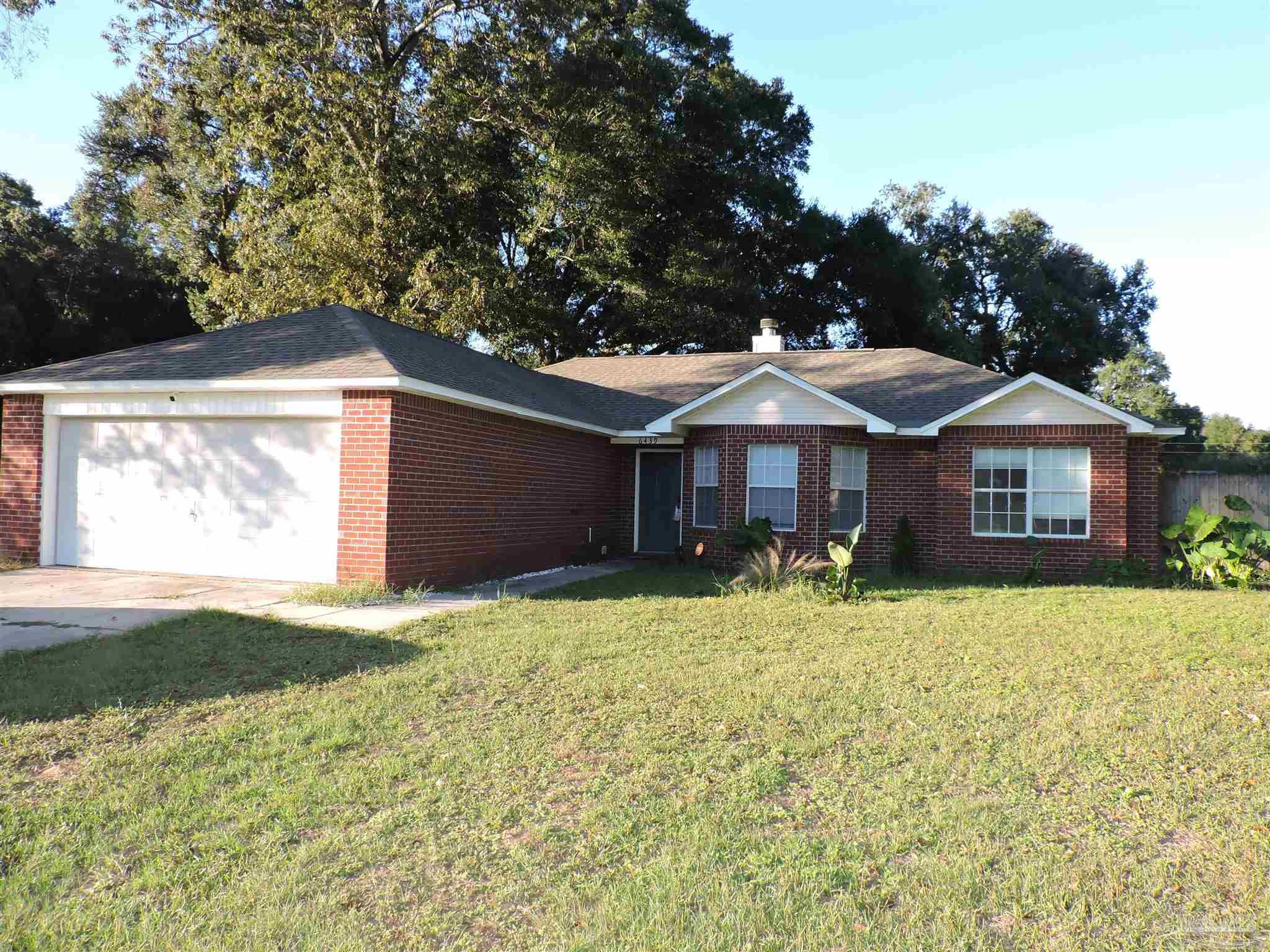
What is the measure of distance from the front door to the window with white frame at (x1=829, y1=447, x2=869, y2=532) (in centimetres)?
315

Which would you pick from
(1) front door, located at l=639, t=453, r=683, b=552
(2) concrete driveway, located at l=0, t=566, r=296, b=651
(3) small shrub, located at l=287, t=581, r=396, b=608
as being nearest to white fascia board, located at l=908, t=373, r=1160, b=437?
(1) front door, located at l=639, t=453, r=683, b=552

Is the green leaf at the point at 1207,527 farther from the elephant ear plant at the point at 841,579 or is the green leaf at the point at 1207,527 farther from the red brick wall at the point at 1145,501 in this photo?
the elephant ear plant at the point at 841,579

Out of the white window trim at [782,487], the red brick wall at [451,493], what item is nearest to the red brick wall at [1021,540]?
the white window trim at [782,487]

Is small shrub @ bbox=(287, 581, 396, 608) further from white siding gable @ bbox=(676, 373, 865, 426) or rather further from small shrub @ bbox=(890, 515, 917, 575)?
small shrub @ bbox=(890, 515, 917, 575)

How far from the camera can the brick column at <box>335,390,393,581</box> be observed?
402 inches

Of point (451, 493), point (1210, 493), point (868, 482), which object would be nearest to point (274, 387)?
point (451, 493)

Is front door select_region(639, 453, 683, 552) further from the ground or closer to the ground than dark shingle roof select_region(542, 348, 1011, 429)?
closer to the ground

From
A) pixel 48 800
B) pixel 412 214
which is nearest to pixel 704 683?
pixel 48 800

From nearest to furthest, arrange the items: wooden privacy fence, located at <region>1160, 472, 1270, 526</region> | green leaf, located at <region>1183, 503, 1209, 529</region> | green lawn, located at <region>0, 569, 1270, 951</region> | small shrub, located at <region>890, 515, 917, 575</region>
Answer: green lawn, located at <region>0, 569, 1270, 951</region> → green leaf, located at <region>1183, 503, 1209, 529</region> → wooden privacy fence, located at <region>1160, 472, 1270, 526</region> → small shrub, located at <region>890, 515, 917, 575</region>

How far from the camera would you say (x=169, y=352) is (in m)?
12.6

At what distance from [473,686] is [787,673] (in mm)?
2455

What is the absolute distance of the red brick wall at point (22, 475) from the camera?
476 inches

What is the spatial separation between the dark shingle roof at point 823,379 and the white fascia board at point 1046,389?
322 millimetres

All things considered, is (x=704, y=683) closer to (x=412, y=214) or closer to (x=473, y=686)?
(x=473, y=686)
